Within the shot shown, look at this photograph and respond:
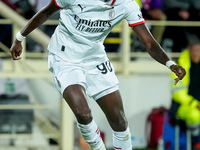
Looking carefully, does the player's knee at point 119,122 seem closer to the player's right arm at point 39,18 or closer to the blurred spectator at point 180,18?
the player's right arm at point 39,18

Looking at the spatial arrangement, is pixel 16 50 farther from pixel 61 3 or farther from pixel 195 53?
pixel 195 53

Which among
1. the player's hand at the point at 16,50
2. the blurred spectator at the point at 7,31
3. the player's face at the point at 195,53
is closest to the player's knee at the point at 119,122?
the player's hand at the point at 16,50

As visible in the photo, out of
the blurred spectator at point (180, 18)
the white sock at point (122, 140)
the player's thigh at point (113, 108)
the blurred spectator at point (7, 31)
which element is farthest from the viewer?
the blurred spectator at point (180, 18)

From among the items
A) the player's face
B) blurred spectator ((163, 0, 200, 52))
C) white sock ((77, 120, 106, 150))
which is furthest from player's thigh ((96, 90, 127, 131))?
blurred spectator ((163, 0, 200, 52))

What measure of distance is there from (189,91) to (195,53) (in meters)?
0.48

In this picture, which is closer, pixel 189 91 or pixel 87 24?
pixel 87 24

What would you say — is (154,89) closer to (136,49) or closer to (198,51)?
(136,49)

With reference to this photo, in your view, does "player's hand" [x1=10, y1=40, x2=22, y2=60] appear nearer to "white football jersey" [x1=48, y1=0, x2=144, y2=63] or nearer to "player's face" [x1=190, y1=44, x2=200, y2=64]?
"white football jersey" [x1=48, y1=0, x2=144, y2=63]

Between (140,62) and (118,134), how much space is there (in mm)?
3820

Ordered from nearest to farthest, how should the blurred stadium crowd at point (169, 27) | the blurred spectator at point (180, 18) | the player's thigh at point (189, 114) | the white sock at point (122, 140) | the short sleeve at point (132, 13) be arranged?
the short sleeve at point (132, 13)
the white sock at point (122, 140)
the player's thigh at point (189, 114)
the blurred stadium crowd at point (169, 27)
the blurred spectator at point (180, 18)

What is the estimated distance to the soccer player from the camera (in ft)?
19.8

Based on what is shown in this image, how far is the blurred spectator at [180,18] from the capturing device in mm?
10102

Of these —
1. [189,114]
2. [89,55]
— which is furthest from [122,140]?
[189,114]

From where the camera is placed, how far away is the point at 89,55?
6.25 m
